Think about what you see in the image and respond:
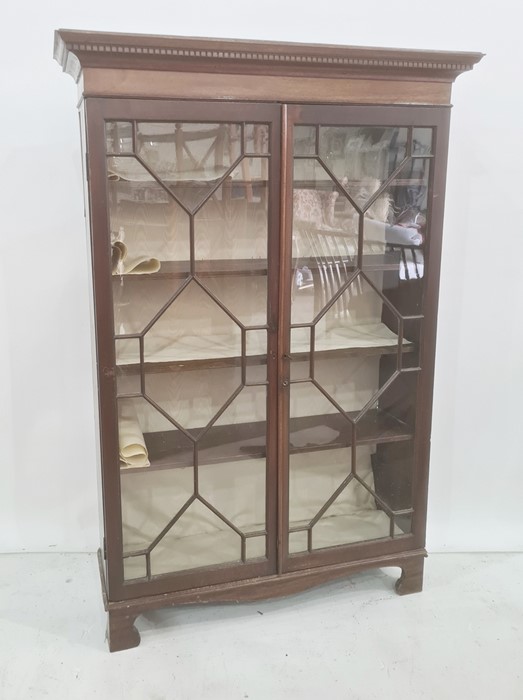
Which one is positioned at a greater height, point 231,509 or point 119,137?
point 119,137

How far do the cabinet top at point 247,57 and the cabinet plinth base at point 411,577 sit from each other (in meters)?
1.32

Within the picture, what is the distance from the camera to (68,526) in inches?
84.2

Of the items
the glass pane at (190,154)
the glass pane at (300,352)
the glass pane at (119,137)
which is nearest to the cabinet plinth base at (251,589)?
the glass pane at (300,352)

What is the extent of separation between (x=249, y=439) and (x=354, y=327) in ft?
1.35

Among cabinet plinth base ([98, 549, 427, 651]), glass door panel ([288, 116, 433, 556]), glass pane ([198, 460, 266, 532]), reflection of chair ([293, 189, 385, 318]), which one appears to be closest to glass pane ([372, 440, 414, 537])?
glass door panel ([288, 116, 433, 556])

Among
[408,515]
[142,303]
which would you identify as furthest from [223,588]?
[142,303]

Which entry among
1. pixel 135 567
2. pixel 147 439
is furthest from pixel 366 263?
pixel 135 567

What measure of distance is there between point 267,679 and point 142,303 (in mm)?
955

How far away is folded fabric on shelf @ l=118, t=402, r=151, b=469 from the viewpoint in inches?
65.0

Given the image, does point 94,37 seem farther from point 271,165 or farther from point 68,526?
point 68,526

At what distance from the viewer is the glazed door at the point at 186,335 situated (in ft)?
5.02

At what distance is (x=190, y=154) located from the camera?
155cm

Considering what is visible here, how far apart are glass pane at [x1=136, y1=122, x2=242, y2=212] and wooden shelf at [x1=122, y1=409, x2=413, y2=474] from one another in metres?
0.58

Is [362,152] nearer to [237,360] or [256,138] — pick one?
[256,138]
